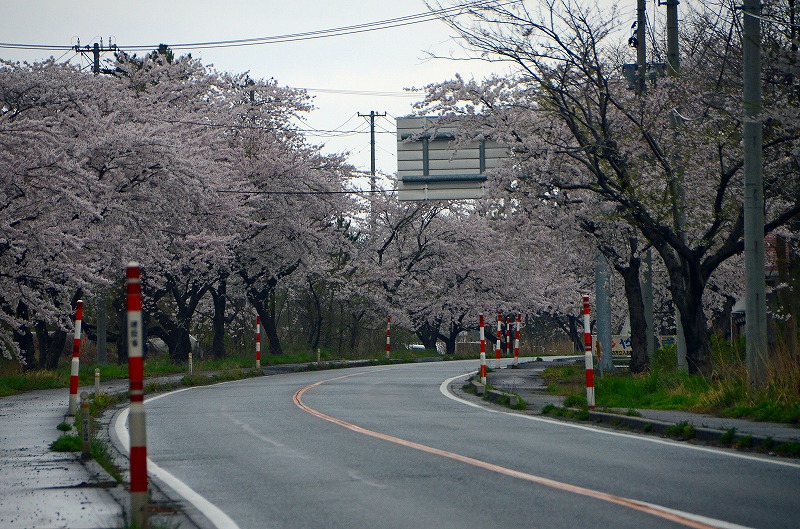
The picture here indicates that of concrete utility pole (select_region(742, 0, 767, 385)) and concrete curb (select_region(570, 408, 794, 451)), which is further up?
concrete utility pole (select_region(742, 0, 767, 385))

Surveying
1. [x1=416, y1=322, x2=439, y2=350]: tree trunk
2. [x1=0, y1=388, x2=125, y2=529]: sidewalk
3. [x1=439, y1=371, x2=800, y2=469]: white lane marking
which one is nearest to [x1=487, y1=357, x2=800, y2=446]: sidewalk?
[x1=439, y1=371, x2=800, y2=469]: white lane marking

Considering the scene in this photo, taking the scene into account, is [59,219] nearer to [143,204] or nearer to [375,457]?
[143,204]

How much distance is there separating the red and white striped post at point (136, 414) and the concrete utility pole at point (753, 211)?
10.1m

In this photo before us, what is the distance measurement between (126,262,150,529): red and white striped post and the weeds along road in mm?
754

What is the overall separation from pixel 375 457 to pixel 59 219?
18651 mm

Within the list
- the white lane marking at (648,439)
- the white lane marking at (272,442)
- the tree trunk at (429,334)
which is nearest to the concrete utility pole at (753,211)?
the white lane marking at (648,439)

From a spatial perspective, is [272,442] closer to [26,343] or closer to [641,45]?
[641,45]

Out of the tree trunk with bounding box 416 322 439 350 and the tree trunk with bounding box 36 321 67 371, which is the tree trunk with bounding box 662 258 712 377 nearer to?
the tree trunk with bounding box 36 321 67 371

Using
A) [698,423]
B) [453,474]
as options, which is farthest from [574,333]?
[453,474]

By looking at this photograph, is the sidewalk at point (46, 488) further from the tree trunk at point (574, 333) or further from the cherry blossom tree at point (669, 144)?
the tree trunk at point (574, 333)

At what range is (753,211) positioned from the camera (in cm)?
1545

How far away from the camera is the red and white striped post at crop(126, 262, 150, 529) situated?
6809mm

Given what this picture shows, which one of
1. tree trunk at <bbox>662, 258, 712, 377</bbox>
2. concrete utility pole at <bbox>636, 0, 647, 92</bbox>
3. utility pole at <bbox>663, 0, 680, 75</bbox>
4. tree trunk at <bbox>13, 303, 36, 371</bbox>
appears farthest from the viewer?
tree trunk at <bbox>13, 303, 36, 371</bbox>

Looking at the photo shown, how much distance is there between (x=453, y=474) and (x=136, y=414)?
3.60 metres
